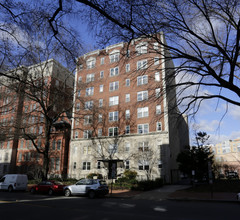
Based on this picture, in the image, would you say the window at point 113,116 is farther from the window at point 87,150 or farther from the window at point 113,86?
the window at point 87,150

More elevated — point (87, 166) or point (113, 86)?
point (113, 86)

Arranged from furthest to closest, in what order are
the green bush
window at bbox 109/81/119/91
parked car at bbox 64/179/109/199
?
window at bbox 109/81/119/91
the green bush
parked car at bbox 64/179/109/199

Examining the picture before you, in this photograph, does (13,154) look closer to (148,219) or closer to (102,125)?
(102,125)

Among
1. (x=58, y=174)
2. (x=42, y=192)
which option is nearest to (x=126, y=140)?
(x=58, y=174)

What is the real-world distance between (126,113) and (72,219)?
95.1 ft

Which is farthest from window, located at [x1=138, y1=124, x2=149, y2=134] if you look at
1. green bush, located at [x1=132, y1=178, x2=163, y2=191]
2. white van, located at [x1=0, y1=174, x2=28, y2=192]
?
white van, located at [x1=0, y1=174, x2=28, y2=192]

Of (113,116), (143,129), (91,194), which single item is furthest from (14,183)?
(143,129)

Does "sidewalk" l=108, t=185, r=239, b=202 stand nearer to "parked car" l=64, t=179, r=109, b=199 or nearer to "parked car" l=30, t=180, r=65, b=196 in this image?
"parked car" l=64, t=179, r=109, b=199

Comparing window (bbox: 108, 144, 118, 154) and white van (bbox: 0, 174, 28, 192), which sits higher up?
window (bbox: 108, 144, 118, 154)

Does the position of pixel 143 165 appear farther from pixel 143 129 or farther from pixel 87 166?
pixel 87 166

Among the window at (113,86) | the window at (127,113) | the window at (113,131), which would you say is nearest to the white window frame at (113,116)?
the window at (113,131)

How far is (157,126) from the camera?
33.1m

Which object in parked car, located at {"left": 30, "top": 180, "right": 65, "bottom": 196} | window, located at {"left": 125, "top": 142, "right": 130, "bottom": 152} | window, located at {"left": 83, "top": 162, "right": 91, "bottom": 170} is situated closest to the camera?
parked car, located at {"left": 30, "top": 180, "right": 65, "bottom": 196}

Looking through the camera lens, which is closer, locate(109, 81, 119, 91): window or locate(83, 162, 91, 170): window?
locate(83, 162, 91, 170): window
